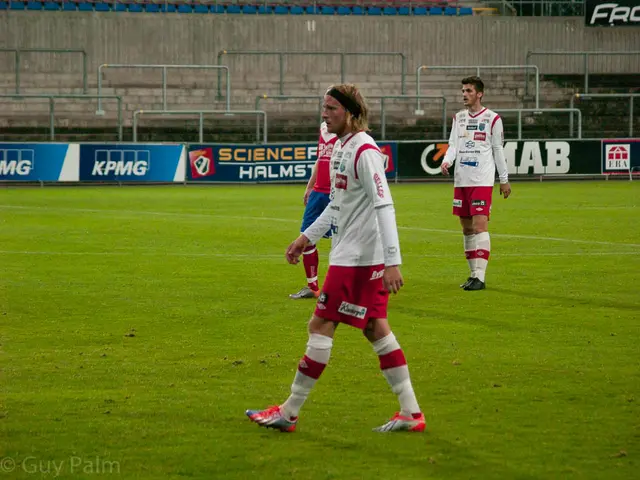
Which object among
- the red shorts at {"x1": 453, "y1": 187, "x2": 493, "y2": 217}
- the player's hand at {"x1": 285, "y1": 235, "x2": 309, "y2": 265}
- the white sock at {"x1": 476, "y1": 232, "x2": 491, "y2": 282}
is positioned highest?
the red shorts at {"x1": 453, "y1": 187, "x2": 493, "y2": 217}

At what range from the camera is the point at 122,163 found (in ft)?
93.6

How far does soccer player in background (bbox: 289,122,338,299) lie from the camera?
10953 millimetres

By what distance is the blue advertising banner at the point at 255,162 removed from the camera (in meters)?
28.8

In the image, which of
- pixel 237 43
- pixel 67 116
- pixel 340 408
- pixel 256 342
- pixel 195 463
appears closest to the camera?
pixel 195 463

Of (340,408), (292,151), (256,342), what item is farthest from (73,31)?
(340,408)

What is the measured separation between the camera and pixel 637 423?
20.9ft

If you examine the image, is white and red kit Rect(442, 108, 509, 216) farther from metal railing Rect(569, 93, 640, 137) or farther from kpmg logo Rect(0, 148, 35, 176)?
metal railing Rect(569, 93, 640, 137)

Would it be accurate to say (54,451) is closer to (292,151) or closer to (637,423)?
(637,423)

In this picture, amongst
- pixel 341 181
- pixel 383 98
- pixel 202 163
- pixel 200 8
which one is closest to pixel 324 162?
pixel 341 181

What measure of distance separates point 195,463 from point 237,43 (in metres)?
30.9

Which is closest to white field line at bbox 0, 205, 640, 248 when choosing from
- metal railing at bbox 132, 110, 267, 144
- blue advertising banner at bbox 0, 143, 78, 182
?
blue advertising banner at bbox 0, 143, 78, 182

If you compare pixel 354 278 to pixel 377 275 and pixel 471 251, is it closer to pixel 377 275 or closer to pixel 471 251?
pixel 377 275

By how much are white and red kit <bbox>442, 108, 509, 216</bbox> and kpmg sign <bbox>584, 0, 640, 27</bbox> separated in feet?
86.7

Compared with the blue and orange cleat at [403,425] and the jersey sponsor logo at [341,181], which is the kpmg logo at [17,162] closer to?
the jersey sponsor logo at [341,181]
